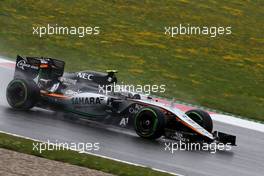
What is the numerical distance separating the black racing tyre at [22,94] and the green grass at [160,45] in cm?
568

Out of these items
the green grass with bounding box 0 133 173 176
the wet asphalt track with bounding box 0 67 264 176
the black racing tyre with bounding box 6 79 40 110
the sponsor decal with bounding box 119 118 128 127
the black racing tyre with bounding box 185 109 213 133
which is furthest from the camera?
the black racing tyre with bounding box 6 79 40 110

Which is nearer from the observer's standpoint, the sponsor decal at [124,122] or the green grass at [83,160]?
the green grass at [83,160]

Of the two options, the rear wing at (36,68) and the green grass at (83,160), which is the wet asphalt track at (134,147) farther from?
the rear wing at (36,68)

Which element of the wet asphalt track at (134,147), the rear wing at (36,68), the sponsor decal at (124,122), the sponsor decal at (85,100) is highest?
the rear wing at (36,68)

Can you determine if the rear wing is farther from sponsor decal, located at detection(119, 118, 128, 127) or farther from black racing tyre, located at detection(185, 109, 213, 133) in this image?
black racing tyre, located at detection(185, 109, 213, 133)

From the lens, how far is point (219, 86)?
20.5m

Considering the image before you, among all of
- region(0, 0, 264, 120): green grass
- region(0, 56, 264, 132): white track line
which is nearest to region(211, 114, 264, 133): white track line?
region(0, 56, 264, 132): white track line

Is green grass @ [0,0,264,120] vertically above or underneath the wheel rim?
above

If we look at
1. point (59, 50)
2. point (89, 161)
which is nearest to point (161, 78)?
point (59, 50)

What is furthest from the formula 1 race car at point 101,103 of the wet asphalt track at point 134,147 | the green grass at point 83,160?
the green grass at point 83,160

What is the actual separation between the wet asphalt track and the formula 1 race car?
0.26 metres

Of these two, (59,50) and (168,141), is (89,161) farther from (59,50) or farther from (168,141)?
(59,50)

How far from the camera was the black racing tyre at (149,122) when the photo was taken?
1273 cm

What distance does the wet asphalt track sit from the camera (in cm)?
1172
